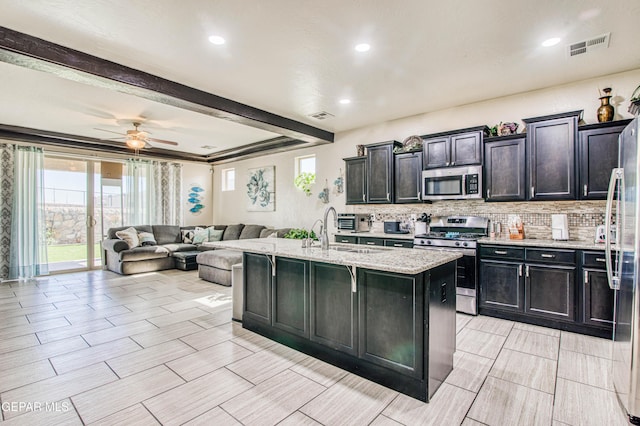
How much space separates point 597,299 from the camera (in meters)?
3.12

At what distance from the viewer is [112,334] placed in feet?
10.8

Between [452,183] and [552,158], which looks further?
[452,183]

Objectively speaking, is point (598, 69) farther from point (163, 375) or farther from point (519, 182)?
point (163, 375)

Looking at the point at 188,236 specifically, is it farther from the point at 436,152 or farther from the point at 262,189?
the point at 436,152

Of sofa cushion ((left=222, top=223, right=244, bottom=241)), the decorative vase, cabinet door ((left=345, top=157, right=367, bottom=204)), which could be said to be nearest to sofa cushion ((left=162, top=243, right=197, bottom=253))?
sofa cushion ((left=222, top=223, right=244, bottom=241))

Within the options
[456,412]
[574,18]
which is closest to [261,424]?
[456,412]

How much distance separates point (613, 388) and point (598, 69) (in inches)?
125

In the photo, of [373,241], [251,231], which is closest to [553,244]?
[373,241]

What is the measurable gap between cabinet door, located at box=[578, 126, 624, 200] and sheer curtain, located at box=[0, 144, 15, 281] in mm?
9011

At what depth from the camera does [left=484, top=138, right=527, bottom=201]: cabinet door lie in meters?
3.80

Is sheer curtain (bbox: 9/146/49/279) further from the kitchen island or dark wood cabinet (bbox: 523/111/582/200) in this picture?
dark wood cabinet (bbox: 523/111/582/200)

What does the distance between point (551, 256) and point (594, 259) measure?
35 cm

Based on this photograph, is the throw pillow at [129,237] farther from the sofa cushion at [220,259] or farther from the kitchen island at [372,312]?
the kitchen island at [372,312]

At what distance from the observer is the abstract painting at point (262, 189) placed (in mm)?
7418
